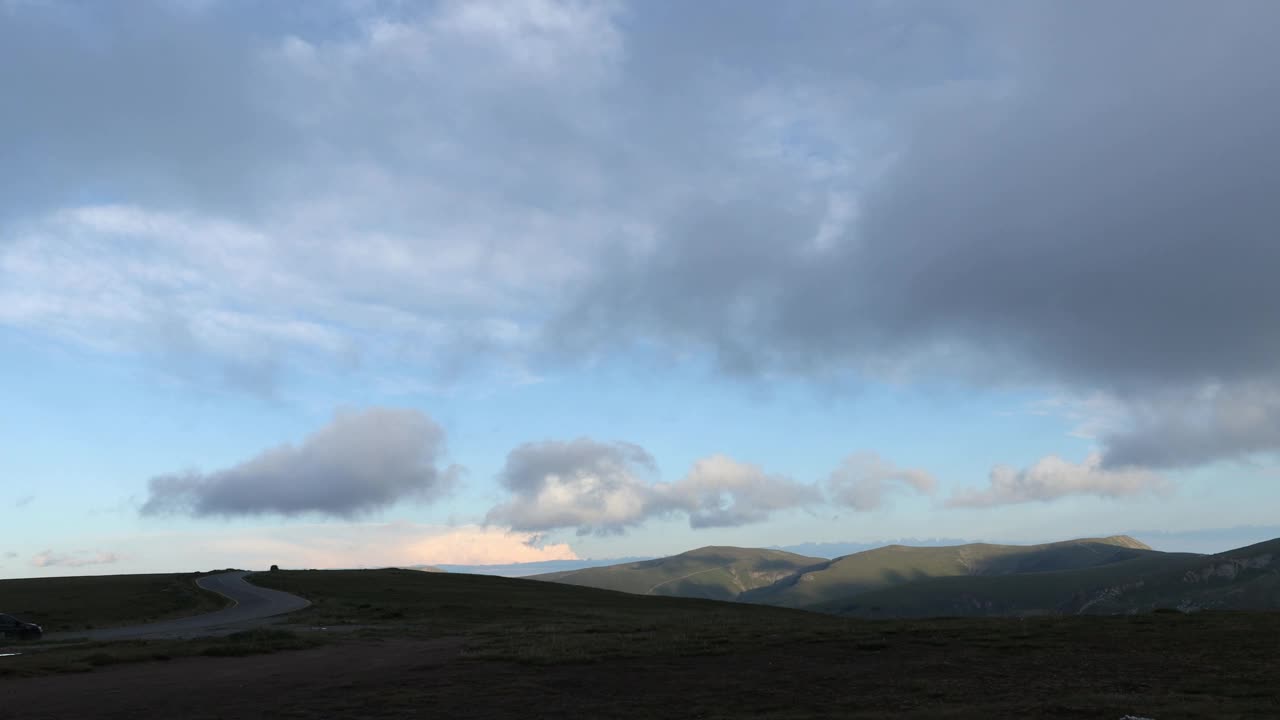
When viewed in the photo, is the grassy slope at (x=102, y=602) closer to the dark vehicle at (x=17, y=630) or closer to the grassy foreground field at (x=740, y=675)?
the dark vehicle at (x=17, y=630)

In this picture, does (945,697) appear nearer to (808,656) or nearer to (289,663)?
(808,656)

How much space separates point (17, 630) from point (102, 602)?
4530cm

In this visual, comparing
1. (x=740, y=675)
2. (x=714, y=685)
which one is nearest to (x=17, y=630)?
(x=740, y=675)

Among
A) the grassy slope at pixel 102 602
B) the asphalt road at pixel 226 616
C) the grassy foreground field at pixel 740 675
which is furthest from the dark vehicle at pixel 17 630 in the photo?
the grassy foreground field at pixel 740 675

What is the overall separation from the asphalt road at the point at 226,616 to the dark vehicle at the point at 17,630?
1.27m

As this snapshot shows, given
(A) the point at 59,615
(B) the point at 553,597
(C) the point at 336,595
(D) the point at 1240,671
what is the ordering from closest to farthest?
(D) the point at 1240,671
(A) the point at 59,615
(C) the point at 336,595
(B) the point at 553,597

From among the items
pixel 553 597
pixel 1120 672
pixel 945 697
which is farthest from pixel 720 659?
pixel 553 597

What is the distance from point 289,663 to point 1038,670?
92.0ft

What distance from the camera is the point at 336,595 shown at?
10238cm

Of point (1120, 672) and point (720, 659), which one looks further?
point (720, 659)

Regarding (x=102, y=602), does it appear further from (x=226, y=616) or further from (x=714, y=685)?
(x=714, y=685)

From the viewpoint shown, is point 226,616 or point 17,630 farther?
point 226,616

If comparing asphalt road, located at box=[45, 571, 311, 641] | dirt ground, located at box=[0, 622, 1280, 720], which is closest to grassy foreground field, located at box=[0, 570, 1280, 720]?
dirt ground, located at box=[0, 622, 1280, 720]

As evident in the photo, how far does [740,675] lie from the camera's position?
30.2m
